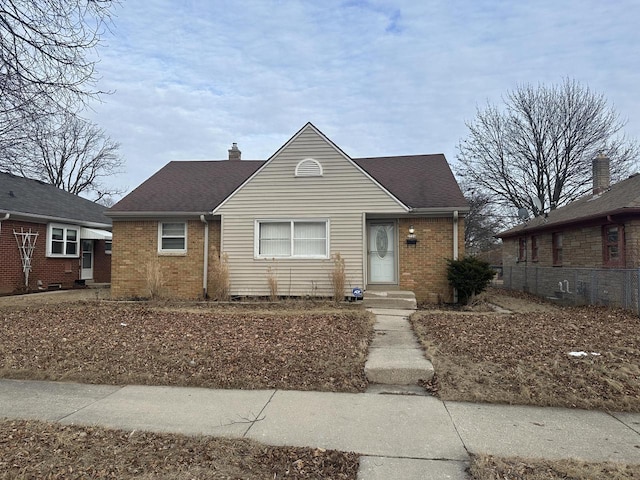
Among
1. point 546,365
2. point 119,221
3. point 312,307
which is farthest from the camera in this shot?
point 119,221

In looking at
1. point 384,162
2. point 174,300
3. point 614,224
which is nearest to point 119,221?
point 174,300

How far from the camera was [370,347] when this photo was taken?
6883mm

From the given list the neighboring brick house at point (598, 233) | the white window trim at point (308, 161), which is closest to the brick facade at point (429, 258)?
the white window trim at point (308, 161)

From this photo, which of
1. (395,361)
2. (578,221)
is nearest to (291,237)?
(395,361)

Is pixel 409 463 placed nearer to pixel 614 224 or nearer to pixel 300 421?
pixel 300 421

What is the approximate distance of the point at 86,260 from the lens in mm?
19844

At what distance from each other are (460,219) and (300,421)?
10.1 meters

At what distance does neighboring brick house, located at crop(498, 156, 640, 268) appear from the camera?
11.7 m

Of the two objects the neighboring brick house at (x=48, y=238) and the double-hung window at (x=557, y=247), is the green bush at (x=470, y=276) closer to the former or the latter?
the double-hung window at (x=557, y=247)

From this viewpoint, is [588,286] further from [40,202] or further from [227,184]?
[40,202]

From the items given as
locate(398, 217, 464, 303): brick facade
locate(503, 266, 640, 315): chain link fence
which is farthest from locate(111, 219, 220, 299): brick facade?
locate(503, 266, 640, 315): chain link fence

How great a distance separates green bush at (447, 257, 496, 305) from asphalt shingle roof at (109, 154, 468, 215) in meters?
1.69

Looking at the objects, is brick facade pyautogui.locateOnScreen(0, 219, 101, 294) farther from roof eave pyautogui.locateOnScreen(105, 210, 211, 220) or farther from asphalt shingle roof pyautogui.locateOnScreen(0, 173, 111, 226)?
roof eave pyautogui.locateOnScreen(105, 210, 211, 220)

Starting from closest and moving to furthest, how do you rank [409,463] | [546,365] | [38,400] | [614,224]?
[409,463]
[38,400]
[546,365]
[614,224]
